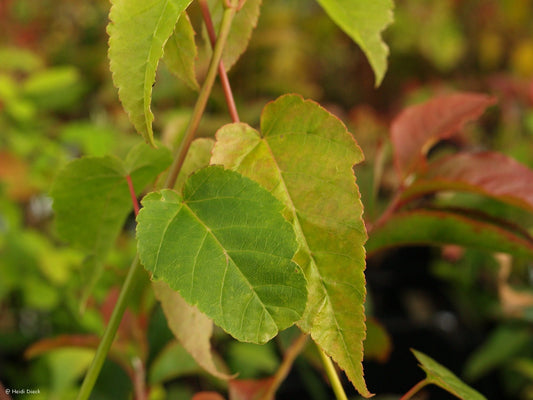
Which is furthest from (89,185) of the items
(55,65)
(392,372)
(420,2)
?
(420,2)

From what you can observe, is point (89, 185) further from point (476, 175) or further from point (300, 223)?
point (476, 175)

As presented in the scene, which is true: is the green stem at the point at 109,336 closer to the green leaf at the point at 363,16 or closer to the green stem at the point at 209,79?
the green stem at the point at 209,79

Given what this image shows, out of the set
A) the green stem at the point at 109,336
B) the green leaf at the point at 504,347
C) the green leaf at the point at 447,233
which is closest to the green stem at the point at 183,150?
the green stem at the point at 109,336

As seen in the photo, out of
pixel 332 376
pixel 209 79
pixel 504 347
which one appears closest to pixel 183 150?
pixel 209 79

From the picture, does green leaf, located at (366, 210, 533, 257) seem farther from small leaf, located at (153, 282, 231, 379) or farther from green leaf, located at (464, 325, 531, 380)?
green leaf, located at (464, 325, 531, 380)

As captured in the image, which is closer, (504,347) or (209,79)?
(209,79)

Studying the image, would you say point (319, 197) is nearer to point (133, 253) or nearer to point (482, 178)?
point (482, 178)
